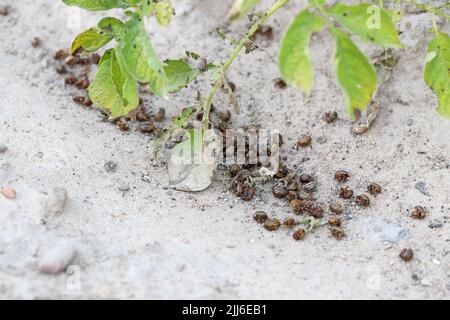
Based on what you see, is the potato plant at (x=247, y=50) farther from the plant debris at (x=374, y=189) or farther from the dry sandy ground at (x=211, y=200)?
the plant debris at (x=374, y=189)

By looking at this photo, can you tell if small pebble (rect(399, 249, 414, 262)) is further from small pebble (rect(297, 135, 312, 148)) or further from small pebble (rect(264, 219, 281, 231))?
small pebble (rect(297, 135, 312, 148))

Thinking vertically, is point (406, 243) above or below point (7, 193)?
below

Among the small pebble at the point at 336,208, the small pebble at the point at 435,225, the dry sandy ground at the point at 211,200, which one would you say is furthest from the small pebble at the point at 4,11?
the small pebble at the point at 435,225

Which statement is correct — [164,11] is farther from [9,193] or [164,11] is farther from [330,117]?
[330,117]

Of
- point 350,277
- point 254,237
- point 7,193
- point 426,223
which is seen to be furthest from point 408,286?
point 7,193

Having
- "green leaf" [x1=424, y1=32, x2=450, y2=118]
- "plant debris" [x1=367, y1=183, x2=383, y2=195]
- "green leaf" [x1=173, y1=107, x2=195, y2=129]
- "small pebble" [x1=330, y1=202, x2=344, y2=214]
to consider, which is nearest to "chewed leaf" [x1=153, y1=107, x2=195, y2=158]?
"green leaf" [x1=173, y1=107, x2=195, y2=129]

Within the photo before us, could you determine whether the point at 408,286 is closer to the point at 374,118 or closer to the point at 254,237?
the point at 254,237
